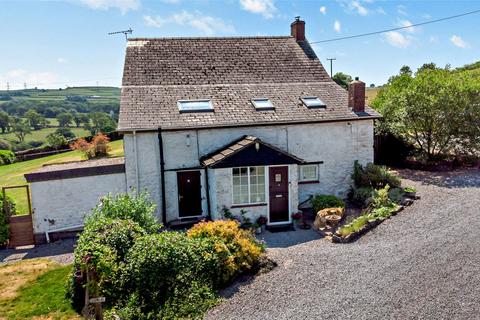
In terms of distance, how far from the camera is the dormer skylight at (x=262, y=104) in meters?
16.6

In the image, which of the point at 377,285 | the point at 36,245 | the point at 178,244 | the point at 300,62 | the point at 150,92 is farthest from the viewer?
the point at 300,62

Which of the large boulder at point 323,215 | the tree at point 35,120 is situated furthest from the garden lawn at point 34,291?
the tree at point 35,120

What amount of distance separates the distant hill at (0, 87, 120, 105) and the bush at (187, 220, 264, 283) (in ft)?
435

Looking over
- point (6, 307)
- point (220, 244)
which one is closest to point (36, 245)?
point (6, 307)

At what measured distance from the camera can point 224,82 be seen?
18328mm

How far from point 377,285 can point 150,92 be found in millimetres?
12346

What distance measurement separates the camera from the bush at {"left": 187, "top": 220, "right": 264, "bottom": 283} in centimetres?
959

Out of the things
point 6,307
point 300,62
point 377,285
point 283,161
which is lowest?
point 6,307

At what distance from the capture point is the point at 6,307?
9641 millimetres

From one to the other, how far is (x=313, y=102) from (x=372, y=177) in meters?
4.25

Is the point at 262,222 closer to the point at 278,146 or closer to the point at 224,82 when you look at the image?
the point at 278,146

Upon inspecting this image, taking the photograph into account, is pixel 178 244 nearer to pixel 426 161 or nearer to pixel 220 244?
pixel 220 244

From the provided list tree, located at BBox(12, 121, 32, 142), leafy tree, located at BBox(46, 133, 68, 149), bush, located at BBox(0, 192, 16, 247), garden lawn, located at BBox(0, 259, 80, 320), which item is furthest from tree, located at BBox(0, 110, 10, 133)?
garden lawn, located at BBox(0, 259, 80, 320)

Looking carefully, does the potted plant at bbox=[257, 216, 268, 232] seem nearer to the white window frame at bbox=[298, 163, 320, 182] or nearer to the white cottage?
the white cottage
